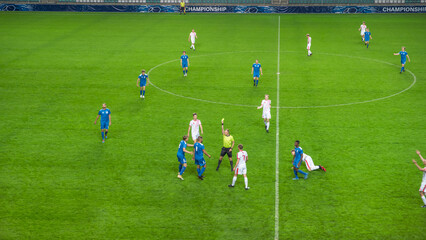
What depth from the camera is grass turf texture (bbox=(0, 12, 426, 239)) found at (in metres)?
17.1

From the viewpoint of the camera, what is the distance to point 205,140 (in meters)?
24.2

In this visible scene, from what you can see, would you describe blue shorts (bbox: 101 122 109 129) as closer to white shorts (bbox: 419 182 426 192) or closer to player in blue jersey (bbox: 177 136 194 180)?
player in blue jersey (bbox: 177 136 194 180)

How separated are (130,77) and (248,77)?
8684 mm

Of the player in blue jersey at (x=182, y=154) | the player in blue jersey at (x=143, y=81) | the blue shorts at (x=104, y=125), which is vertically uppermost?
the player in blue jersey at (x=143, y=81)

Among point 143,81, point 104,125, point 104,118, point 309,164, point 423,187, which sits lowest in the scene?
point 423,187

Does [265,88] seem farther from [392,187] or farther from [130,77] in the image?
[392,187]

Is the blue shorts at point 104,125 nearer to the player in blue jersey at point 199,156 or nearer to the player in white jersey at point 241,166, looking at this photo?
the player in blue jersey at point 199,156

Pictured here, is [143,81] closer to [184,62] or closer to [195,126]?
[184,62]

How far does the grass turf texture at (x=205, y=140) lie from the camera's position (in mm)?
17094

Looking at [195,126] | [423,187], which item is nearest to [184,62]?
[195,126]

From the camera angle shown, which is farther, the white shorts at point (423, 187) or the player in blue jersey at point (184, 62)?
the player in blue jersey at point (184, 62)

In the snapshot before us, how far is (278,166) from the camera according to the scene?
838 inches

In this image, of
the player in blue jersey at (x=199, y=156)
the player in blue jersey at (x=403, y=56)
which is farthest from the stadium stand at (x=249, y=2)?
the player in blue jersey at (x=199, y=156)

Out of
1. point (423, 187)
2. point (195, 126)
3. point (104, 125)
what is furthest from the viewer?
point (104, 125)
